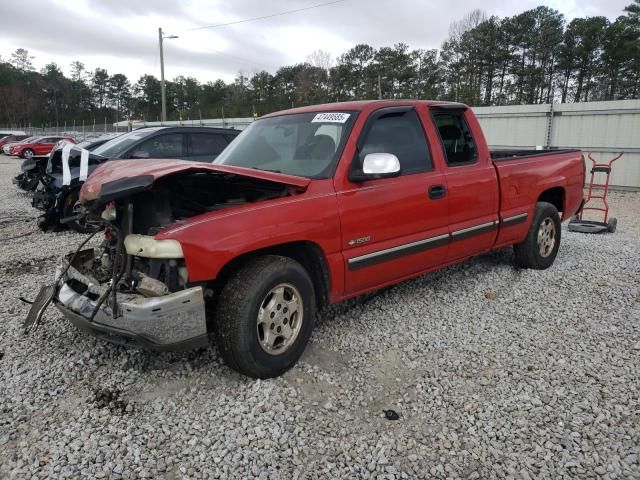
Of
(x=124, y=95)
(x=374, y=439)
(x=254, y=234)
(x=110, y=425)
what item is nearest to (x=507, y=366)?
(x=374, y=439)

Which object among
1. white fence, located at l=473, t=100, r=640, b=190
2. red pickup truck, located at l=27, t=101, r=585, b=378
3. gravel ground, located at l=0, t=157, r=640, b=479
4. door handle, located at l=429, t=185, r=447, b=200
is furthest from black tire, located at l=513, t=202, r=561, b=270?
white fence, located at l=473, t=100, r=640, b=190

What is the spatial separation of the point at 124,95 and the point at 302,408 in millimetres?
91186

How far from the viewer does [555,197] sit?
577 centimetres

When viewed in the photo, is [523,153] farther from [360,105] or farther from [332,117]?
[332,117]

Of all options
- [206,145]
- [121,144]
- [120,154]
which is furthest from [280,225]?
[121,144]

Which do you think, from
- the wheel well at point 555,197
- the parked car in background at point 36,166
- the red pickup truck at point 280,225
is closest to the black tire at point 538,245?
the wheel well at point 555,197

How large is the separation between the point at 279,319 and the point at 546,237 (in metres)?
3.76

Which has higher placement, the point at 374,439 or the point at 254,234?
the point at 254,234

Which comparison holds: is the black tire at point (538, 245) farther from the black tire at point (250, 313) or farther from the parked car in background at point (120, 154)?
the parked car in background at point (120, 154)

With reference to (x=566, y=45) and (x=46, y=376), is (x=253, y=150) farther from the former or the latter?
(x=566, y=45)

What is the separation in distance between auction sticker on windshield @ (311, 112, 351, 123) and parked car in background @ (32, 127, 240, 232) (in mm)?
4340

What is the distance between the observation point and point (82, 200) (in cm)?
319

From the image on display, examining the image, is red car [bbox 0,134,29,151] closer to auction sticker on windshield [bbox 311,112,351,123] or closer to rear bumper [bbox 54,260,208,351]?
auction sticker on windshield [bbox 311,112,351,123]

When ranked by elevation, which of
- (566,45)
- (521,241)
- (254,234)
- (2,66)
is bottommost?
(521,241)
